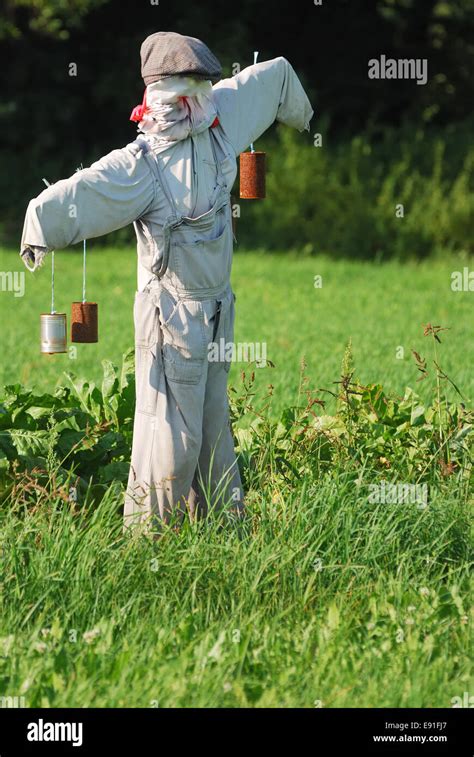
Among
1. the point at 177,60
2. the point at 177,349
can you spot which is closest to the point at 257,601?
the point at 177,349

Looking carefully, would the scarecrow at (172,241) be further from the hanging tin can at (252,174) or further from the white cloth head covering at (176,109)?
the hanging tin can at (252,174)

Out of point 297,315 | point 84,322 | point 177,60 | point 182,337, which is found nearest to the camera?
point 177,60

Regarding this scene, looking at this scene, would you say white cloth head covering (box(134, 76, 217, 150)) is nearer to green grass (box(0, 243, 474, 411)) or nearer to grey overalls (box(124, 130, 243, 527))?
grey overalls (box(124, 130, 243, 527))

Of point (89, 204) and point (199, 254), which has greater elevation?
point (89, 204)

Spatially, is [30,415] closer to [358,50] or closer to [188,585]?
[188,585]

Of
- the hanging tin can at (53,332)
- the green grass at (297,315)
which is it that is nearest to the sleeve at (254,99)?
the hanging tin can at (53,332)

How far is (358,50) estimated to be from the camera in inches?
766

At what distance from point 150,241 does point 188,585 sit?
4.24 feet

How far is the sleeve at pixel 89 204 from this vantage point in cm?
443

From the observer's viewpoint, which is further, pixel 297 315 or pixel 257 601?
pixel 297 315

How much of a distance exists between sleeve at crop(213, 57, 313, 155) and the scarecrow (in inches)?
0.6

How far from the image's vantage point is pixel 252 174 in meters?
5.30

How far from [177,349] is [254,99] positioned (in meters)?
1.12

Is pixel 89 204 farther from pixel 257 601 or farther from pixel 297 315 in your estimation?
pixel 297 315
